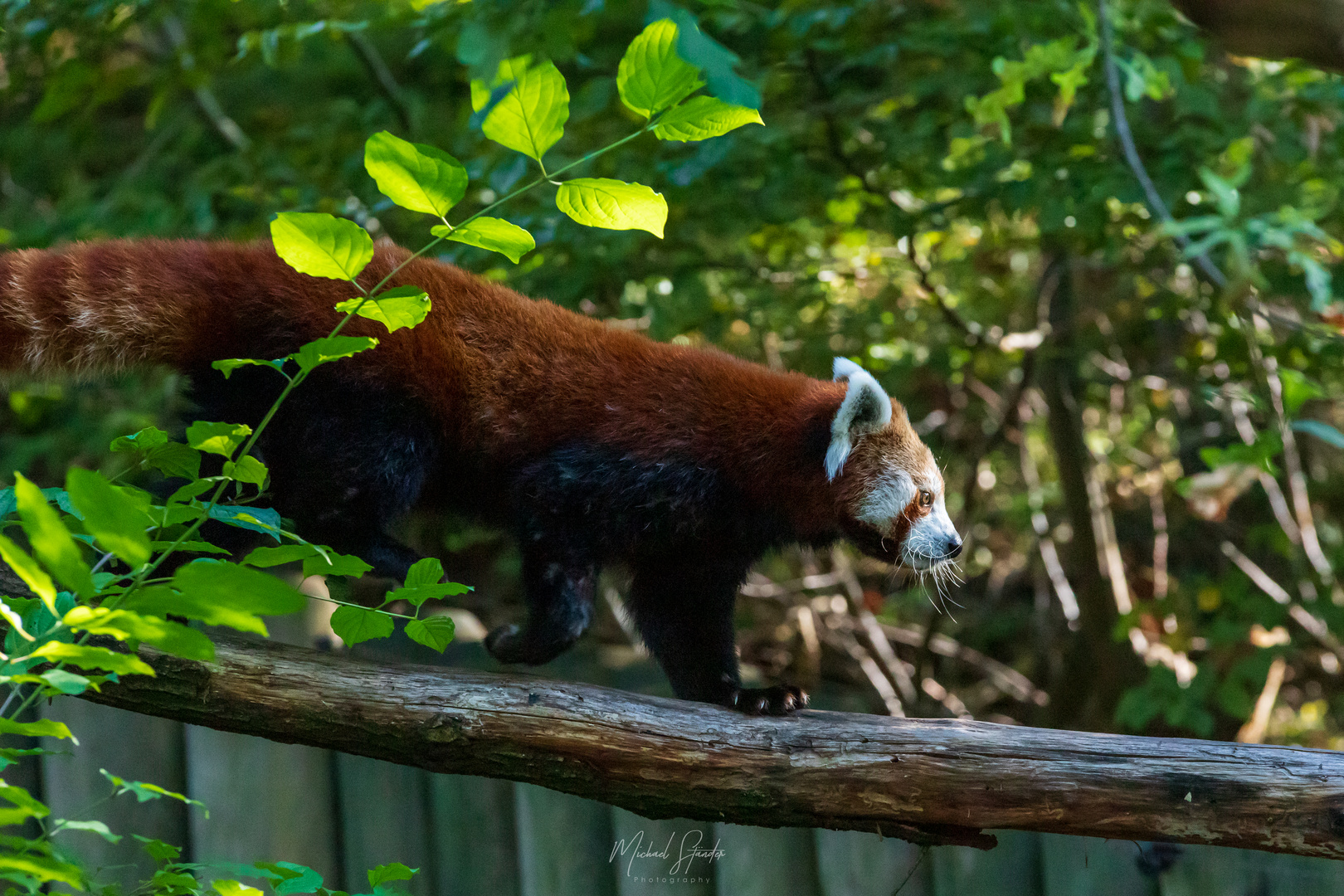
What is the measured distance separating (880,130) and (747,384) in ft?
3.95

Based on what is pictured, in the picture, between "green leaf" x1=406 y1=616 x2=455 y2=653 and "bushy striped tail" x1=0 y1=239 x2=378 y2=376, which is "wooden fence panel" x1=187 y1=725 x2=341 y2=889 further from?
"green leaf" x1=406 y1=616 x2=455 y2=653

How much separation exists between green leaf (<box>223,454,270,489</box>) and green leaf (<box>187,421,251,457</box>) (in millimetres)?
17

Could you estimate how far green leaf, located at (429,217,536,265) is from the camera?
1.28 m

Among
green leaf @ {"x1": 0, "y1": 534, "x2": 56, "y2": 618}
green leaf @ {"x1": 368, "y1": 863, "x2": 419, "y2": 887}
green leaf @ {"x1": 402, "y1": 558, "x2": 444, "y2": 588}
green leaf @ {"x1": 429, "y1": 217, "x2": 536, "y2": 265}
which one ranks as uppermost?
green leaf @ {"x1": 429, "y1": 217, "x2": 536, "y2": 265}

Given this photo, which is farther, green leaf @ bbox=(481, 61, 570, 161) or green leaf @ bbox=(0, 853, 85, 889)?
green leaf @ bbox=(481, 61, 570, 161)

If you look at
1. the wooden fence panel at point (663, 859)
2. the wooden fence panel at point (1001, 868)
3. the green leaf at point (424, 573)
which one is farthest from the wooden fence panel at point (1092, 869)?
the green leaf at point (424, 573)

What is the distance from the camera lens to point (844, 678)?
4777 millimetres

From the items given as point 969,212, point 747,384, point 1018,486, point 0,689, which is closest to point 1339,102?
point 969,212

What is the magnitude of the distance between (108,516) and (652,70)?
74 cm

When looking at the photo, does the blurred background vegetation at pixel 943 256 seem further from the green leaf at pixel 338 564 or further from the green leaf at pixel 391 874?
the green leaf at pixel 391 874

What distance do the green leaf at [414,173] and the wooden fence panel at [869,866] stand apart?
5.45 ft

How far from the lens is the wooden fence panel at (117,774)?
2.60m

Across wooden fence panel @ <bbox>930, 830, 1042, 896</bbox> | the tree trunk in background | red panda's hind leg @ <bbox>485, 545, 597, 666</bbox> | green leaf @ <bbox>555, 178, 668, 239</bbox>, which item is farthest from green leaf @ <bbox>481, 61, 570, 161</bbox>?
the tree trunk in background

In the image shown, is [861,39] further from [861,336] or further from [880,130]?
[861,336]
